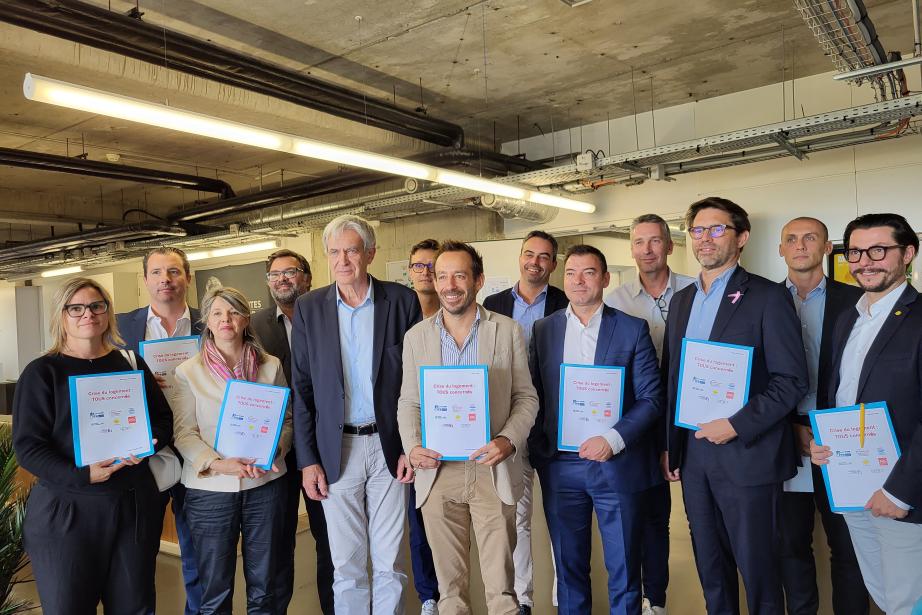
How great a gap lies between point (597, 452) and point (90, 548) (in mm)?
1828

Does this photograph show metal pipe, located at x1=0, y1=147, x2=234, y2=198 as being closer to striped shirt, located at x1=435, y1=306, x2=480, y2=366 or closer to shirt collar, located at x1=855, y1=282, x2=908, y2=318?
striped shirt, located at x1=435, y1=306, x2=480, y2=366

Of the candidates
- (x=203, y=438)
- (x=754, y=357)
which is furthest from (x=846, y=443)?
(x=203, y=438)

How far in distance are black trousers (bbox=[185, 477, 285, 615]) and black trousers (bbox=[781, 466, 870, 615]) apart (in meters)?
2.00

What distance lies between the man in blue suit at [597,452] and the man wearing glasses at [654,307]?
0.43m

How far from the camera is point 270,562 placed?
104 inches

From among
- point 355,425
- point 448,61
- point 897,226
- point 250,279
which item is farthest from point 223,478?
point 250,279

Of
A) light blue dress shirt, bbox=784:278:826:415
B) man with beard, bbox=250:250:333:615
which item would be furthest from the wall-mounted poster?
light blue dress shirt, bbox=784:278:826:415

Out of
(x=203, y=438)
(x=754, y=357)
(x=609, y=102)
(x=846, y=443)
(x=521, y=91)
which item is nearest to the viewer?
(x=846, y=443)

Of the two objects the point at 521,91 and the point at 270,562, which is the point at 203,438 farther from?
the point at 521,91

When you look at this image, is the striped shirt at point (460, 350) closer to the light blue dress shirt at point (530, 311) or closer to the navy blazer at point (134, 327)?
the light blue dress shirt at point (530, 311)

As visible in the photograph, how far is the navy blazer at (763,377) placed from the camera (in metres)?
2.36

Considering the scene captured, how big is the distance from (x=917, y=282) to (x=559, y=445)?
515cm

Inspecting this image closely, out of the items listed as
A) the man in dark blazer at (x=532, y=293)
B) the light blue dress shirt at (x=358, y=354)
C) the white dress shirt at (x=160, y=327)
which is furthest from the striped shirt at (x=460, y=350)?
the white dress shirt at (x=160, y=327)

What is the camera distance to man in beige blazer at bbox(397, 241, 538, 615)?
251 centimetres
